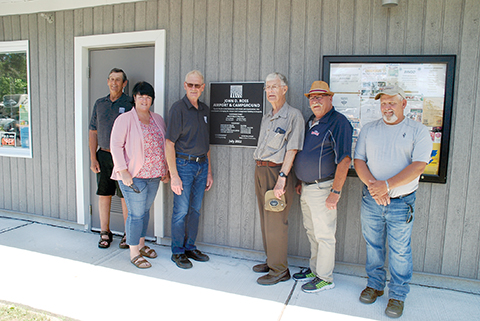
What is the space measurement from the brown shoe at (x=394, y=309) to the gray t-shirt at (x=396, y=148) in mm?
822

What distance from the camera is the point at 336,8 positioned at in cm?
305

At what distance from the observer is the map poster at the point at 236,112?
131 inches

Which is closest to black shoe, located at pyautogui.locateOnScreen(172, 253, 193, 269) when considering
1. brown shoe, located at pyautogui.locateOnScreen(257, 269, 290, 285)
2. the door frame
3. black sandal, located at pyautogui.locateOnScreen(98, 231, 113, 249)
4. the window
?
the door frame

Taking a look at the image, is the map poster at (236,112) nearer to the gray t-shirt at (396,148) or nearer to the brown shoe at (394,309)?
the gray t-shirt at (396,148)

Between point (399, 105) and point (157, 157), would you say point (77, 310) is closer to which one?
point (157, 157)

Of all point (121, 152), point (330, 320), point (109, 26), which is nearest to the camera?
point (330, 320)

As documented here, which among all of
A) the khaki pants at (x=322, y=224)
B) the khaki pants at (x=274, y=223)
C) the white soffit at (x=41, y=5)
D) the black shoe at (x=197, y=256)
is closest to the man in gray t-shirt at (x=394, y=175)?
the khaki pants at (x=322, y=224)

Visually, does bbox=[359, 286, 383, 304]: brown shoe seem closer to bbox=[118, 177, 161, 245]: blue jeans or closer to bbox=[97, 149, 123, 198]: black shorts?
bbox=[118, 177, 161, 245]: blue jeans

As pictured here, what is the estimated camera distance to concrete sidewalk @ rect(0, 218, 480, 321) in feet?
8.11

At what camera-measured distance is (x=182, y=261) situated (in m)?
3.25

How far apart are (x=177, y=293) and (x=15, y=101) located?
378 centimetres

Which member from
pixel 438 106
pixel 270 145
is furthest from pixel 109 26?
pixel 438 106

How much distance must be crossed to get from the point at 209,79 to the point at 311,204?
1.73 metres

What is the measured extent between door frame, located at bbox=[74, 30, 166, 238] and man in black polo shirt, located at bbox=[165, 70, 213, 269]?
1.81 feet
